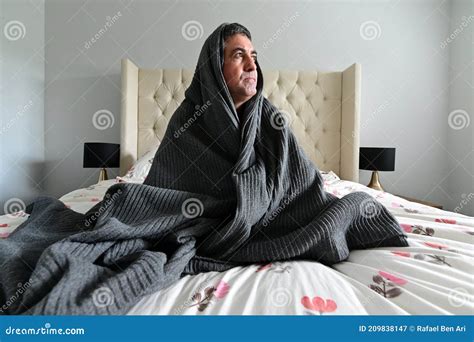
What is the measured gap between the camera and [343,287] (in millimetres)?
463

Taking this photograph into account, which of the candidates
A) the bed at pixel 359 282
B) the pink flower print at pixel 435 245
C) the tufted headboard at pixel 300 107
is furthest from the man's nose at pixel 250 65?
the tufted headboard at pixel 300 107

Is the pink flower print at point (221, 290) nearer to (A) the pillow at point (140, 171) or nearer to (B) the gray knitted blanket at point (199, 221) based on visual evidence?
(B) the gray knitted blanket at point (199, 221)

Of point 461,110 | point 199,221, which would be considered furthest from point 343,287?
point 461,110

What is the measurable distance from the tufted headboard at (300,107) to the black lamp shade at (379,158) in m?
0.08

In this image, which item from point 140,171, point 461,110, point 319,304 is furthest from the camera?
point 461,110

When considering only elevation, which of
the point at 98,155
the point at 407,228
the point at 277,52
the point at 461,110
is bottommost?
the point at 407,228

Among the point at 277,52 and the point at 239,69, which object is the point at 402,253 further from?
the point at 277,52

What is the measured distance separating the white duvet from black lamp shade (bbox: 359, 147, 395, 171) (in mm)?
1321

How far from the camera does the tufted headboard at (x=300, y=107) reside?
6.64 feet

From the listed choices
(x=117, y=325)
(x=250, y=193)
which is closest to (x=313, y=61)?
(x=250, y=193)

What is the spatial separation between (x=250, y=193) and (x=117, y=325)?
1.14 feet

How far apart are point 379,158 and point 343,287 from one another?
5.45 feet

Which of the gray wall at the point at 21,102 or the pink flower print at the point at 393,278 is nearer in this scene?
the pink flower print at the point at 393,278

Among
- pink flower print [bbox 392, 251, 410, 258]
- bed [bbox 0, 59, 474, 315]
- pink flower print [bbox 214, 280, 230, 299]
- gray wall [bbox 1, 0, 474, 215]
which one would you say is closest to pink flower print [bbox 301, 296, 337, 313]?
bed [bbox 0, 59, 474, 315]
